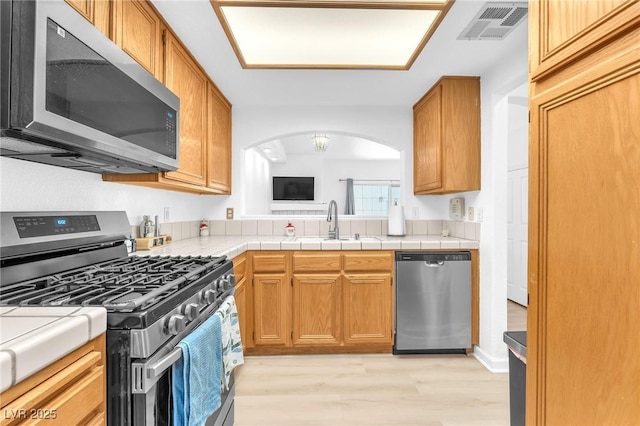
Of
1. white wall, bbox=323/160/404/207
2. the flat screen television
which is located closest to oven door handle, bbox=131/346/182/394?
the flat screen television

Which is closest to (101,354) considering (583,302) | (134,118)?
(134,118)

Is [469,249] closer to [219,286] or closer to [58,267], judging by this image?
[219,286]

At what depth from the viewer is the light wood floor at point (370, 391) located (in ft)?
6.09

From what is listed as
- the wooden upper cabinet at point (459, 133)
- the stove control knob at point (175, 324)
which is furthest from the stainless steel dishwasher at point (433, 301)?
the stove control knob at point (175, 324)

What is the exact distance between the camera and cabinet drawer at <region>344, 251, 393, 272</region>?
2.63 metres

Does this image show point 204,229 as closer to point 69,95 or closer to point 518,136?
point 69,95

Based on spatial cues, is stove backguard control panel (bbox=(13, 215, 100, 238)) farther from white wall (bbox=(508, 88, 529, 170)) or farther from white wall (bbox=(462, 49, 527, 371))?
white wall (bbox=(508, 88, 529, 170))

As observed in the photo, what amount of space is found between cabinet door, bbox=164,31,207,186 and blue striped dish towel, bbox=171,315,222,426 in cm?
102

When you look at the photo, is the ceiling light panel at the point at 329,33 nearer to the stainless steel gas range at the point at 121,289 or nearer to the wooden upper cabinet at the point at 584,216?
the wooden upper cabinet at the point at 584,216

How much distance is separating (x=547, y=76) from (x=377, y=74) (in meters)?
1.65

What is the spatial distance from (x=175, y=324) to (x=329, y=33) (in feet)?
6.24

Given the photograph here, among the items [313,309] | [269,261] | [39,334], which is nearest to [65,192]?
[39,334]

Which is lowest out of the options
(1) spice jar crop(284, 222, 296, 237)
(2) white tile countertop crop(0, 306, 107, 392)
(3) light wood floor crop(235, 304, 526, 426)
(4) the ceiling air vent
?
(3) light wood floor crop(235, 304, 526, 426)

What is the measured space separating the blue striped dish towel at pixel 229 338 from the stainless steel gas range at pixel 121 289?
4 centimetres
